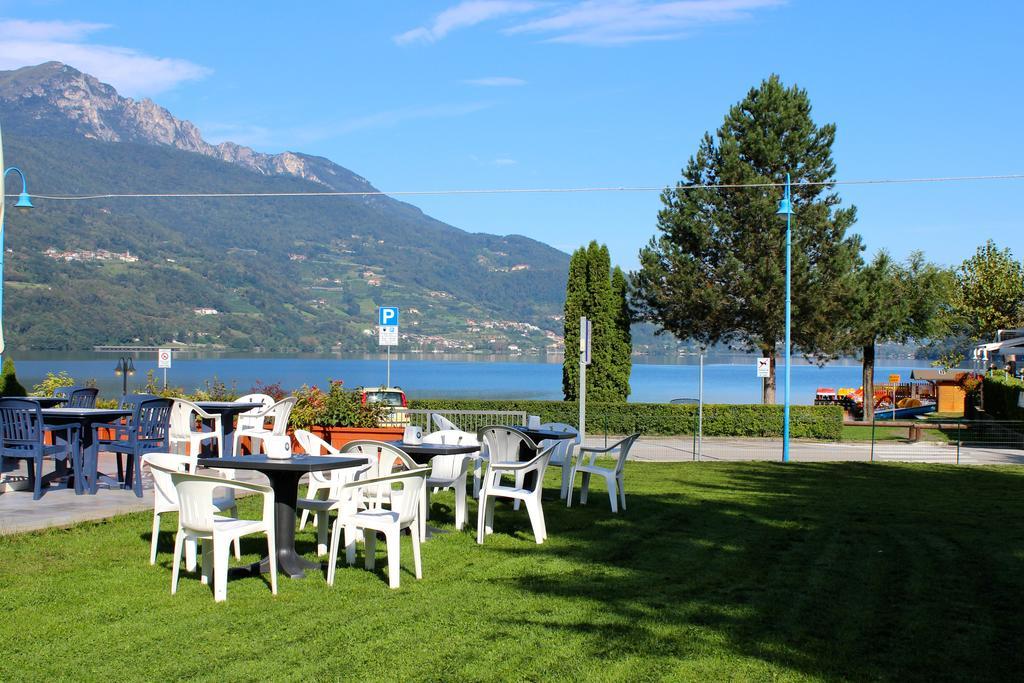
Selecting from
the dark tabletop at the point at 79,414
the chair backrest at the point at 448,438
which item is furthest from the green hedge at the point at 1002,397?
the dark tabletop at the point at 79,414

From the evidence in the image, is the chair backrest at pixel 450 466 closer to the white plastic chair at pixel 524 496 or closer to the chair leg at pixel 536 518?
the white plastic chair at pixel 524 496

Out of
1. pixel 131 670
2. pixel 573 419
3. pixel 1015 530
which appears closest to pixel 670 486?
pixel 1015 530

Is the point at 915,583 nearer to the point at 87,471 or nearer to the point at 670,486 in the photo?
the point at 670,486

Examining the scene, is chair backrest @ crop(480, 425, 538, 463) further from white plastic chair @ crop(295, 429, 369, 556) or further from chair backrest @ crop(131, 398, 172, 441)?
chair backrest @ crop(131, 398, 172, 441)

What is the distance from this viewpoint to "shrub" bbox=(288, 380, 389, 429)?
16.4 metres

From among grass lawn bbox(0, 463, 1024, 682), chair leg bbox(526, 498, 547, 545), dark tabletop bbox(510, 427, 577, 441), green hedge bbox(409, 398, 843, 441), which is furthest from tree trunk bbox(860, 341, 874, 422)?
chair leg bbox(526, 498, 547, 545)

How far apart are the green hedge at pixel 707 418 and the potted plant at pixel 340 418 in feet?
46.6

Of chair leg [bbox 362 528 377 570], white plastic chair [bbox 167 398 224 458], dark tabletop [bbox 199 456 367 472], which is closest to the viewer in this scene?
dark tabletop [bbox 199 456 367 472]

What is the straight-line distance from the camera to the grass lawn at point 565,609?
18.8 feet

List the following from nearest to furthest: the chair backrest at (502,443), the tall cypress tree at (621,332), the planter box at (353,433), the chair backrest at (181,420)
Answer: the chair backrest at (502,443) < the chair backrest at (181,420) < the planter box at (353,433) < the tall cypress tree at (621,332)

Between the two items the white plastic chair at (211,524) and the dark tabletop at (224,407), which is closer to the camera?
the white plastic chair at (211,524)

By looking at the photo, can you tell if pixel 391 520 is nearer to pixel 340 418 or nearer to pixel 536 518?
pixel 536 518

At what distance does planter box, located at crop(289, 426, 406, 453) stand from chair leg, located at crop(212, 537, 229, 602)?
8291mm

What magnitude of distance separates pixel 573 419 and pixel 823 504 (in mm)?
17449
